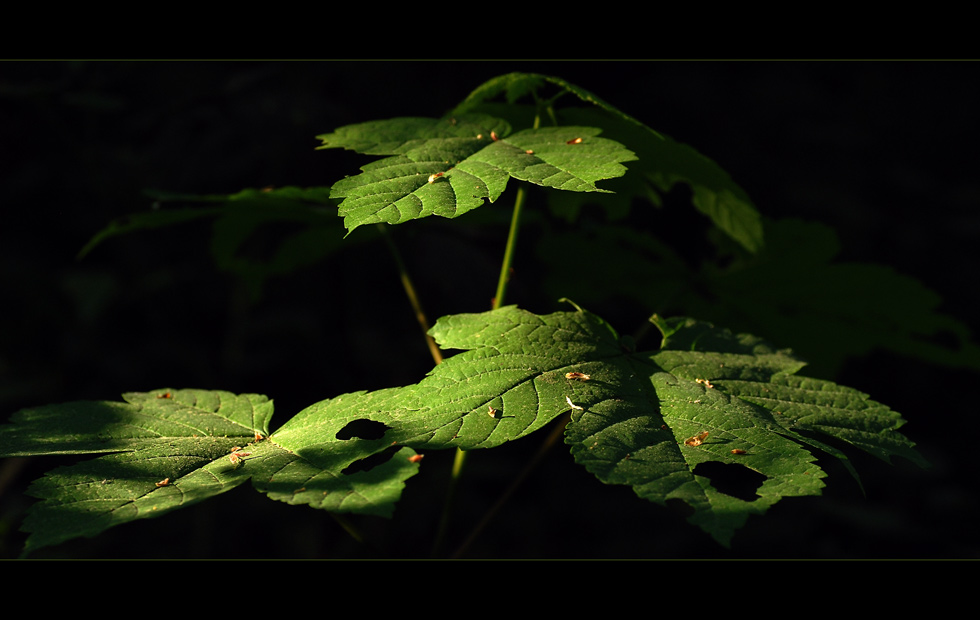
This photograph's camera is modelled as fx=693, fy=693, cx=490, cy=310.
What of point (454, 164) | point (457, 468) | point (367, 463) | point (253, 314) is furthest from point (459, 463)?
point (253, 314)

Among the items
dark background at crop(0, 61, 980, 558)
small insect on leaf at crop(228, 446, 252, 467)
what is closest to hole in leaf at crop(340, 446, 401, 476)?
small insect on leaf at crop(228, 446, 252, 467)

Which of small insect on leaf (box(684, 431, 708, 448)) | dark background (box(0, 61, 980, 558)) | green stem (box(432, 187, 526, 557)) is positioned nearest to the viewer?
small insect on leaf (box(684, 431, 708, 448))

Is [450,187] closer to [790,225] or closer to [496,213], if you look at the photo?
[496,213]

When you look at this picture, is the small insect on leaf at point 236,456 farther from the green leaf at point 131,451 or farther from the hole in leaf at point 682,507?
the hole in leaf at point 682,507

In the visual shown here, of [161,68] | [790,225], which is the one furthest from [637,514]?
[161,68]

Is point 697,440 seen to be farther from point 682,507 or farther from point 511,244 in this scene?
point 511,244

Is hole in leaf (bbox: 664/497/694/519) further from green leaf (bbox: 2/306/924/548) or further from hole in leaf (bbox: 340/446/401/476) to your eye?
hole in leaf (bbox: 340/446/401/476)
